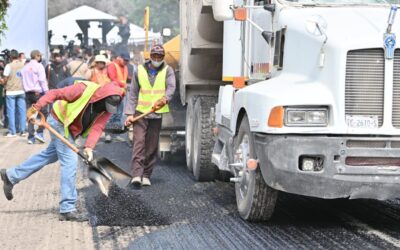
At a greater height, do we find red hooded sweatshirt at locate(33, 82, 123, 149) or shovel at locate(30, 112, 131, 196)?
red hooded sweatshirt at locate(33, 82, 123, 149)

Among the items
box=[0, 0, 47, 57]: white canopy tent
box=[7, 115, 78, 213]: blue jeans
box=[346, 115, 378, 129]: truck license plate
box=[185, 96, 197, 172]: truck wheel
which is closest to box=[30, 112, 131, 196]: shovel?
box=[7, 115, 78, 213]: blue jeans

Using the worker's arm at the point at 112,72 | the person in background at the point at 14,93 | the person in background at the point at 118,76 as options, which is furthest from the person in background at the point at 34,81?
the worker's arm at the point at 112,72

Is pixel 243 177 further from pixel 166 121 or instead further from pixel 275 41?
pixel 166 121

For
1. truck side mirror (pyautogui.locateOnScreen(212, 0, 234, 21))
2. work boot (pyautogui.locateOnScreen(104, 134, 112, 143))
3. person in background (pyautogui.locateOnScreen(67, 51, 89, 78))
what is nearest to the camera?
truck side mirror (pyautogui.locateOnScreen(212, 0, 234, 21))

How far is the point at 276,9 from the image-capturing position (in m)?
6.67

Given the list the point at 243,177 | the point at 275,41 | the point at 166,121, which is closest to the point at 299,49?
the point at 275,41

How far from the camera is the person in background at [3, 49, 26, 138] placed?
1534 cm

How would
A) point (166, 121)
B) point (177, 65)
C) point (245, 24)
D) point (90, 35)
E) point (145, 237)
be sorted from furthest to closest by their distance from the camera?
point (90, 35), point (177, 65), point (166, 121), point (245, 24), point (145, 237)

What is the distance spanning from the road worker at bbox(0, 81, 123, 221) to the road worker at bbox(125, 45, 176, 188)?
6.10 feet

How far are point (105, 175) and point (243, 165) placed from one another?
143cm

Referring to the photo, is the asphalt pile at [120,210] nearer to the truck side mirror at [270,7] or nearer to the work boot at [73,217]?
the work boot at [73,217]

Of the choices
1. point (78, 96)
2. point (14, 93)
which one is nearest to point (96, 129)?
point (78, 96)

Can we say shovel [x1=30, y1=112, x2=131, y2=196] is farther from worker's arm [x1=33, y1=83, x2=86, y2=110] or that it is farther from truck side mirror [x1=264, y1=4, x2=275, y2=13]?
truck side mirror [x1=264, y1=4, x2=275, y2=13]

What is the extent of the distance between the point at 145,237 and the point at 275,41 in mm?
2123
